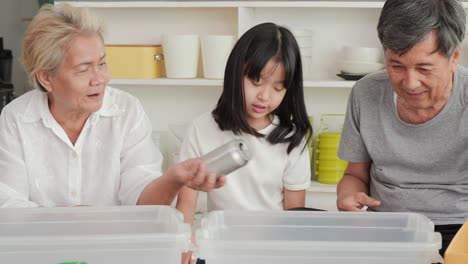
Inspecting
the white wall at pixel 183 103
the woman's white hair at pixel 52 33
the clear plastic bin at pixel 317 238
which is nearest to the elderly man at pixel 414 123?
the clear plastic bin at pixel 317 238

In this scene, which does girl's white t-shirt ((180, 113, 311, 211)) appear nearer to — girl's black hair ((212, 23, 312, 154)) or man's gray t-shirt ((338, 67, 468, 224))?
girl's black hair ((212, 23, 312, 154))

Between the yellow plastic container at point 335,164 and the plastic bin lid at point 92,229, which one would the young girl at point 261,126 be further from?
the yellow plastic container at point 335,164

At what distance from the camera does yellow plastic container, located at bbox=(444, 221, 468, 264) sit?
968mm

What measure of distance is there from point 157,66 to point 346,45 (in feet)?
2.84

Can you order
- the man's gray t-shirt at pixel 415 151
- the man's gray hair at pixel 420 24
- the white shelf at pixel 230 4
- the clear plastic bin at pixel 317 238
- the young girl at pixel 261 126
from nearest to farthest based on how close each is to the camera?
the clear plastic bin at pixel 317 238 → the man's gray hair at pixel 420 24 → the man's gray t-shirt at pixel 415 151 → the young girl at pixel 261 126 → the white shelf at pixel 230 4

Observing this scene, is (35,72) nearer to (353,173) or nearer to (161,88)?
(353,173)

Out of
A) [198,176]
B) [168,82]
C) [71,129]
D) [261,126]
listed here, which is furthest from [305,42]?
[198,176]

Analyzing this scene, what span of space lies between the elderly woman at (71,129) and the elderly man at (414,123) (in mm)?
551

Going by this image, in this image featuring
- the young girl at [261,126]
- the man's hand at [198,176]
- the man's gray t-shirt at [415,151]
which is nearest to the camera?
the man's hand at [198,176]

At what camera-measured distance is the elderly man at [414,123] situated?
151 cm

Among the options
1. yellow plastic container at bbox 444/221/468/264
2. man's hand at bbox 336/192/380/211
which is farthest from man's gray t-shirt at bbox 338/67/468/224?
yellow plastic container at bbox 444/221/468/264

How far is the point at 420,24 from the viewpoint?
149 cm

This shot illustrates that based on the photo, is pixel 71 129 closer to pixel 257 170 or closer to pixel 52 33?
pixel 52 33

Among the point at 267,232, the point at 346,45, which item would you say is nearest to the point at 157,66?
the point at 346,45
